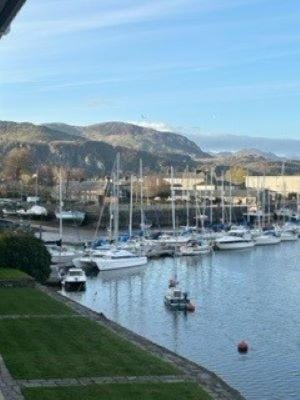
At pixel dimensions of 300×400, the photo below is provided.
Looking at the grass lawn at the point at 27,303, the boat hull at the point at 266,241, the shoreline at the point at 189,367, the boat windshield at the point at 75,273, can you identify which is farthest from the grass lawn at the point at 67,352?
the boat hull at the point at 266,241

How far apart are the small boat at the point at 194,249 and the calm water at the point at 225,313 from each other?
215 centimetres

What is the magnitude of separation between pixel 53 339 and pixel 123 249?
43.8 meters

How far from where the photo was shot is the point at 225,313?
39.3 metres

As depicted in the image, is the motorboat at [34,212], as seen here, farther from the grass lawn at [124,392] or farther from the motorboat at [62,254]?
the grass lawn at [124,392]

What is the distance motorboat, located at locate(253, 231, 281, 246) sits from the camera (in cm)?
8717

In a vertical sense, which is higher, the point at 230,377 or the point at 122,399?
the point at 122,399

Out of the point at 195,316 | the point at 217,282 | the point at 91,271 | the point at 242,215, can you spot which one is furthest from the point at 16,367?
the point at 242,215

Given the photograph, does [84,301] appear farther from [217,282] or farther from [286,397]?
[286,397]

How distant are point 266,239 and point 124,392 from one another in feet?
242

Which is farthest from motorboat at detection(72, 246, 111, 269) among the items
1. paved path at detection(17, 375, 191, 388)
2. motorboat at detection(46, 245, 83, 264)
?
paved path at detection(17, 375, 191, 388)

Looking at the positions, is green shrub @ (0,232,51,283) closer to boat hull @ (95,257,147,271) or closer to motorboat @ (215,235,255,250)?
boat hull @ (95,257,147,271)

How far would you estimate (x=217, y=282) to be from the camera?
53812 mm

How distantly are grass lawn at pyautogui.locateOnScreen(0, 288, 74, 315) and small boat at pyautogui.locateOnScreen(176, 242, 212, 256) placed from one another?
136ft

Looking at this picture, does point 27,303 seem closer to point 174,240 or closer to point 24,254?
point 24,254
